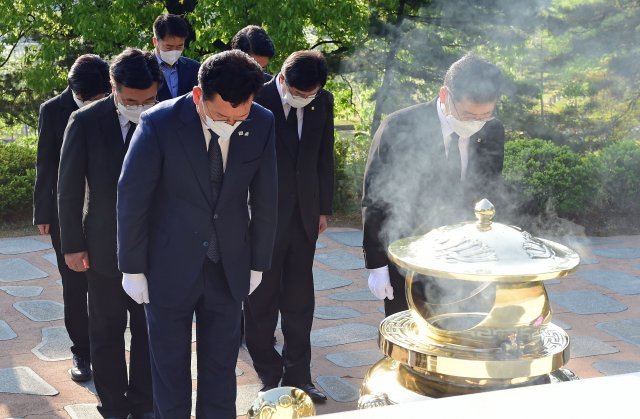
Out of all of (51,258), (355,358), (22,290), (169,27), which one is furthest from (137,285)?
(51,258)

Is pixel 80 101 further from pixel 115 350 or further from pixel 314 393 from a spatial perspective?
pixel 314 393

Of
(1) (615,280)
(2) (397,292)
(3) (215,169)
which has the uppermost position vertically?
(3) (215,169)

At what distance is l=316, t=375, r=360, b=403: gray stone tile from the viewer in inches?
198

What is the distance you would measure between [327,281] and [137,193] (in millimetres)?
4250

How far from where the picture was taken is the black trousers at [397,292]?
13.4 feet

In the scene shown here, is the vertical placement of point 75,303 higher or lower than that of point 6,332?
higher

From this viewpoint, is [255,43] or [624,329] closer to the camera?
[255,43]

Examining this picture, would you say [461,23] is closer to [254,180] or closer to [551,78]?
[551,78]

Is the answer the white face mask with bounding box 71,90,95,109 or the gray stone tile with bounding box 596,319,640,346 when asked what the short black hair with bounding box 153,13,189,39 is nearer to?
the white face mask with bounding box 71,90,95,109

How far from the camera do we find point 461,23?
463 inches

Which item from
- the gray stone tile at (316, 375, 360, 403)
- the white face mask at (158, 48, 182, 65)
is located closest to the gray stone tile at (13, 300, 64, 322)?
the white face mask at (158, 48, 182, 65)

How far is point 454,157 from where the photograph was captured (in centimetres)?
392

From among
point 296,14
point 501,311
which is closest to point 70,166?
point 501,311

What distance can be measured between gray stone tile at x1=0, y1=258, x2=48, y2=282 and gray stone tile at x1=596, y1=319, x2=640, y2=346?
487 cm
